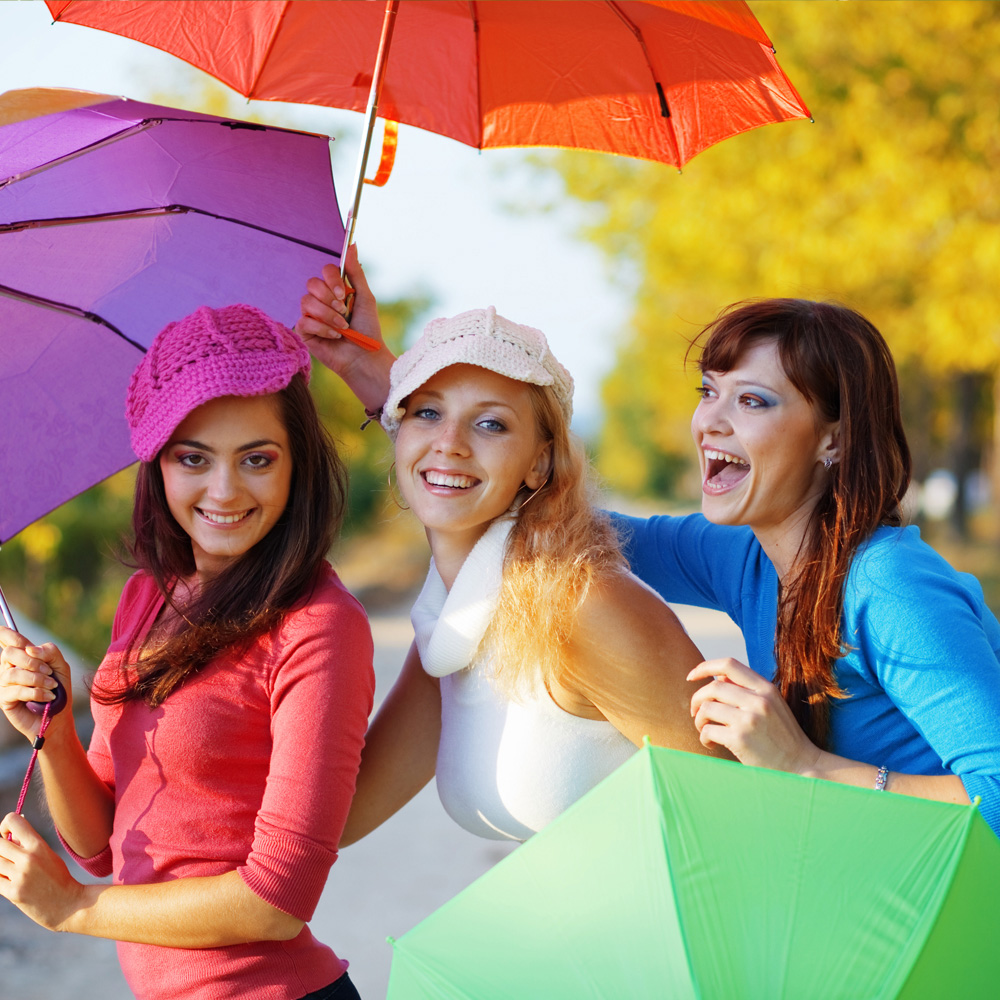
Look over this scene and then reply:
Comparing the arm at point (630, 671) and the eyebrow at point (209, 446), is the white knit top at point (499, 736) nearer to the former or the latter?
the arm at point (630, 671)

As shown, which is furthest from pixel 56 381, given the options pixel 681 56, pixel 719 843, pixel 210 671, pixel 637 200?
pixel 637 200

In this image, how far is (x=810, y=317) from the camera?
255cm

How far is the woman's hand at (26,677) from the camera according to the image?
2.38 metres

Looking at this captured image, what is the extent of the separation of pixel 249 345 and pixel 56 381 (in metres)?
0.80

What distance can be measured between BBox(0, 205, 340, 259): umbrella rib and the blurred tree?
5.81 meters

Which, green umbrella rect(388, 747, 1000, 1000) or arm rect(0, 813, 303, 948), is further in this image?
arm rect(0, 813, 303, 948)

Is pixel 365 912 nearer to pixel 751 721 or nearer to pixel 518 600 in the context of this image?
pixel 518 600

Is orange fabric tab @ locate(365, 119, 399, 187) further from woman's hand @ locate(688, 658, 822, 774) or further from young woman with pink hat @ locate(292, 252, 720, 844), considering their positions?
woman's hand @ locate(688, 658, 822, 774)

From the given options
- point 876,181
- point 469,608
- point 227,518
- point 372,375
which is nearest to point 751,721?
point 469,608

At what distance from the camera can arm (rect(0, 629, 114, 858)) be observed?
2387 millimetres

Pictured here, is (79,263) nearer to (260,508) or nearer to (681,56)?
(260,508)

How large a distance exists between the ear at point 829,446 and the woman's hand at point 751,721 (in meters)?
0.58

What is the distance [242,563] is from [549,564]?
64 centimetres

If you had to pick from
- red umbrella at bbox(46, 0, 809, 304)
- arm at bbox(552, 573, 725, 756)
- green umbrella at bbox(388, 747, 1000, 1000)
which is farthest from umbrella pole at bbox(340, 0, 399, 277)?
green umbrella at bbox(388, 747, 1000, 1000)
